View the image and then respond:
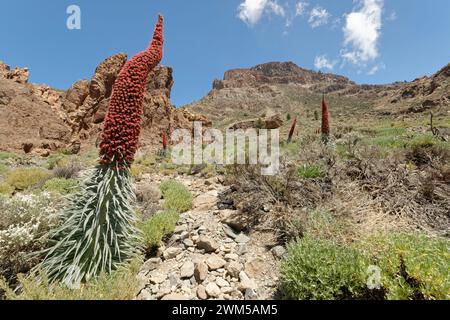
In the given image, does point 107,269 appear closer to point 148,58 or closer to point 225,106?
point 148,58

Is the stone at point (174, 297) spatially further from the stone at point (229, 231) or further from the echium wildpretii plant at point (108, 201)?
the stone at point (229, 231)

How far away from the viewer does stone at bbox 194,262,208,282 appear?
291 centimetres

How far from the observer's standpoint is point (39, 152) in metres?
16.5

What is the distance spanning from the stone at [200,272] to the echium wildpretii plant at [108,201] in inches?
33.7

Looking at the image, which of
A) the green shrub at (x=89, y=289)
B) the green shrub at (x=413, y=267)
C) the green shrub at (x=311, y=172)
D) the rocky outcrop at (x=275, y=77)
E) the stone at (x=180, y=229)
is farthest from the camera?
the rocky outcrop at (x=275, y=77)

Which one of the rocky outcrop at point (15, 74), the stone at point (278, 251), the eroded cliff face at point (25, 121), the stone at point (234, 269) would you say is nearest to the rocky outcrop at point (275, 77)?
the rocky outcrop at point (15, 74)

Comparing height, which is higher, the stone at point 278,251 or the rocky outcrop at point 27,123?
the rocky outcrop at point 27,123

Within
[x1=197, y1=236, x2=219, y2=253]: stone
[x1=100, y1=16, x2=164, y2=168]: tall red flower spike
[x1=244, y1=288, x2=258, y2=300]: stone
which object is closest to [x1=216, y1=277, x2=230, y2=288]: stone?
[x1=244, y1=288, x2=258, y2=300]: stone

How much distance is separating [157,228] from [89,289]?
1413 millimetres

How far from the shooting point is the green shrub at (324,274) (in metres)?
2.28

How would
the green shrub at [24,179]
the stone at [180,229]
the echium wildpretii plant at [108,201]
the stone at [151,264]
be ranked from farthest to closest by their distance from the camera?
1. the green shrub at [24,179]
2. the stone at [180,229]
3. the stone at [151,264]
4. the echium wildpretii plant at [108,201]

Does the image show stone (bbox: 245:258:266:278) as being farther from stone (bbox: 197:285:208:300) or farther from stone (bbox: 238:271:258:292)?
stone (bbox: 197:285:208:300)

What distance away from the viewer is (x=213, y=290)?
267cm

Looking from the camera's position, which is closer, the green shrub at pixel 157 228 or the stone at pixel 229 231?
the green shrub at pixel 157 228
